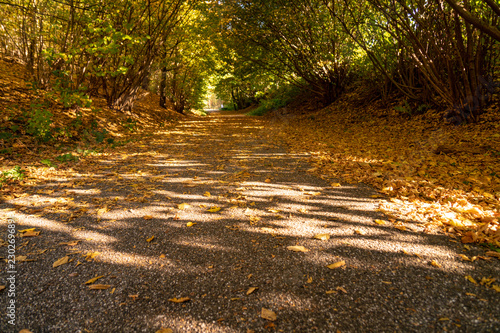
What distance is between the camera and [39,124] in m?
5.63

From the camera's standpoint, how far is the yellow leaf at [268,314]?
1.66 meters

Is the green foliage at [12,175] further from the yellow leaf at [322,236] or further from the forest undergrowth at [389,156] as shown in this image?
the yellow leaf at [322,236]

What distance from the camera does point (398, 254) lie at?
2252 millimetres

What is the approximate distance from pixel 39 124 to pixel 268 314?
6550 mm

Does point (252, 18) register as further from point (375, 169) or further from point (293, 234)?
point (293, 234)

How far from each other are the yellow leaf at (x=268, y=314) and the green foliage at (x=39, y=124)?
641 cm

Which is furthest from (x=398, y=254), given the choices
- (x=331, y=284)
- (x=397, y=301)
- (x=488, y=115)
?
(x=488, y=115)

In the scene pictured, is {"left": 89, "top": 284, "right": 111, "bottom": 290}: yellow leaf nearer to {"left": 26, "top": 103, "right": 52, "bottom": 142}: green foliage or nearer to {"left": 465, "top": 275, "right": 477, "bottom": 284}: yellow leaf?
{"left": 465, "top": 275, "right": 477, "bottom": 284}: yellow leaf

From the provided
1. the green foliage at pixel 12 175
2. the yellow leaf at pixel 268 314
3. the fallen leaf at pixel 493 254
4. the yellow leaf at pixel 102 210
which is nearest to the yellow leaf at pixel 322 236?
the yellow leaf at pixel 268 314

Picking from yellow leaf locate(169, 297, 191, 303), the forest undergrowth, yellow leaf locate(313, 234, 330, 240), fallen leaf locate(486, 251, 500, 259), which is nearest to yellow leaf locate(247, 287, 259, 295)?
yellow leaf locate(169, 297, 191, 303)

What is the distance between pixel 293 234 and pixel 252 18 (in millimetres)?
11779

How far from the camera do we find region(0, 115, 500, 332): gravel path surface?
5.43 ft

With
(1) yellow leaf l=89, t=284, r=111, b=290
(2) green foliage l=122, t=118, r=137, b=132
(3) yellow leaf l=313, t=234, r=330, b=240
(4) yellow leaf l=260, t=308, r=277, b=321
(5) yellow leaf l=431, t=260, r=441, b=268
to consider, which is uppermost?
(2) green foliage l=122, t=118, r=137, b=132

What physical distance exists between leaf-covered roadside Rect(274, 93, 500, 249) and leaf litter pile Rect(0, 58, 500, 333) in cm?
4
